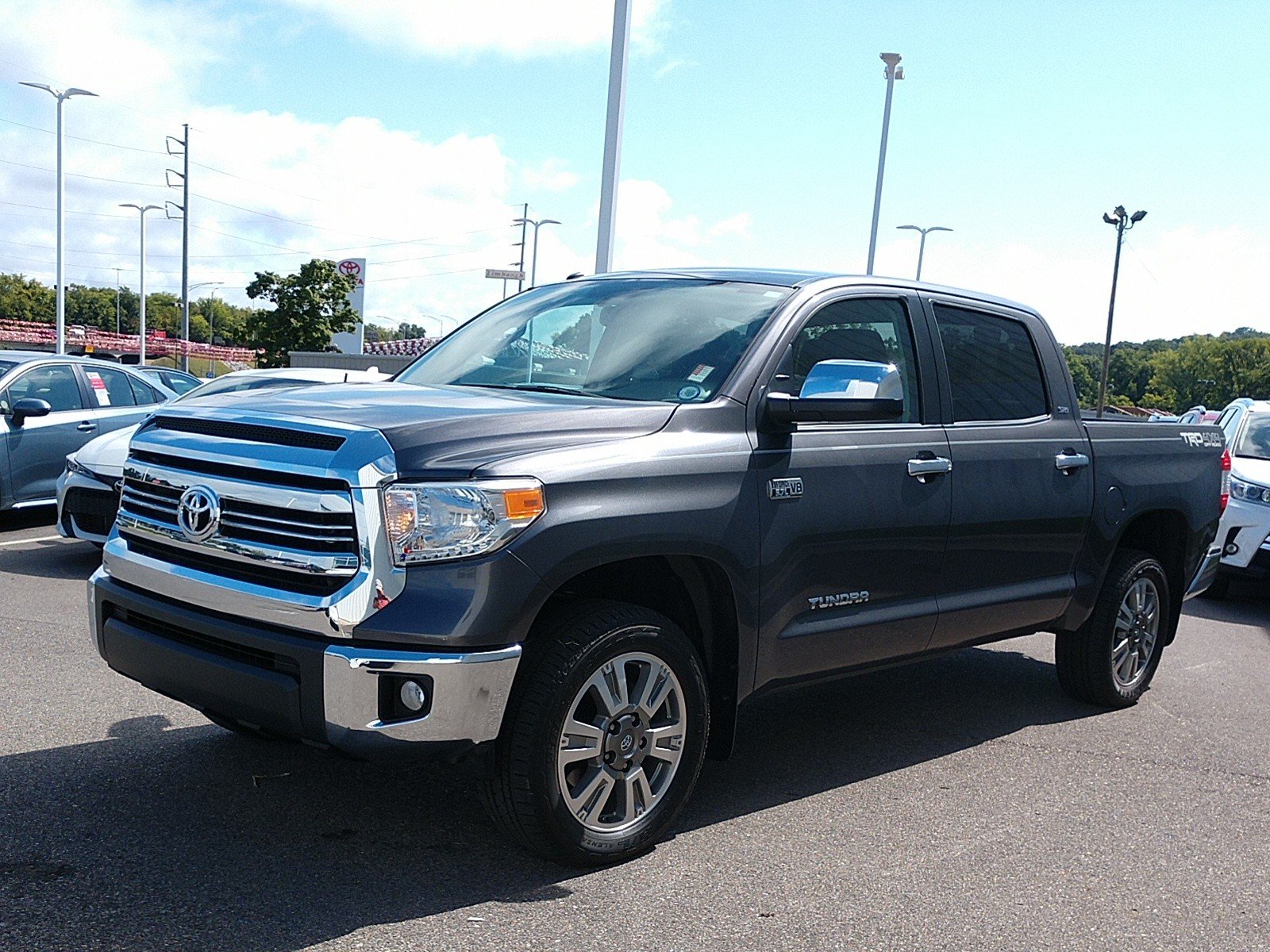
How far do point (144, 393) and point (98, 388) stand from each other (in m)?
0.65

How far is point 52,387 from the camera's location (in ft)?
38.2

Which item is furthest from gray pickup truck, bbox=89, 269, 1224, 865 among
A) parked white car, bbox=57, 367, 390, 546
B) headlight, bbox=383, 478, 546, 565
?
parked white car, bbox=57, 367, 390, 546

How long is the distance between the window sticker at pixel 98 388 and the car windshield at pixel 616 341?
307 inches

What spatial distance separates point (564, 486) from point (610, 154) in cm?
1186

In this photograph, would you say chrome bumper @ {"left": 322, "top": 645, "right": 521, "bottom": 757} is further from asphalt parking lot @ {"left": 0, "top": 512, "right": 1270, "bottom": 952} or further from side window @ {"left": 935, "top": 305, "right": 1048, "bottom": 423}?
side window @ {"left": 935, "top": 305, "right": 1048, "bottom": 423}

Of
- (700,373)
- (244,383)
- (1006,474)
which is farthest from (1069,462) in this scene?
(244,383)

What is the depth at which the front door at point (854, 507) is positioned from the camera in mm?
4391

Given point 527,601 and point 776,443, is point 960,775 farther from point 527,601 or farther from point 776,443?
point 527,601

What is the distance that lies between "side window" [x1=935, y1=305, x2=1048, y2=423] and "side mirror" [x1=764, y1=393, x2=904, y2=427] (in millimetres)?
1032

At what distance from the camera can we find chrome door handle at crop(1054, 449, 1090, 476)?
5.74 metres

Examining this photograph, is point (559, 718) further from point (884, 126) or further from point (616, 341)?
point (884, 126)

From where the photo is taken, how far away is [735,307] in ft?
15.6

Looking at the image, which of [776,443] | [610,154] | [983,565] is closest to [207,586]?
[776,443]

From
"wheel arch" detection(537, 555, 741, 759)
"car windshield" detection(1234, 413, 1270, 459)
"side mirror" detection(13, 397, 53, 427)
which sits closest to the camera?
"wheel arch" detection(537, 555, 741, 759)
